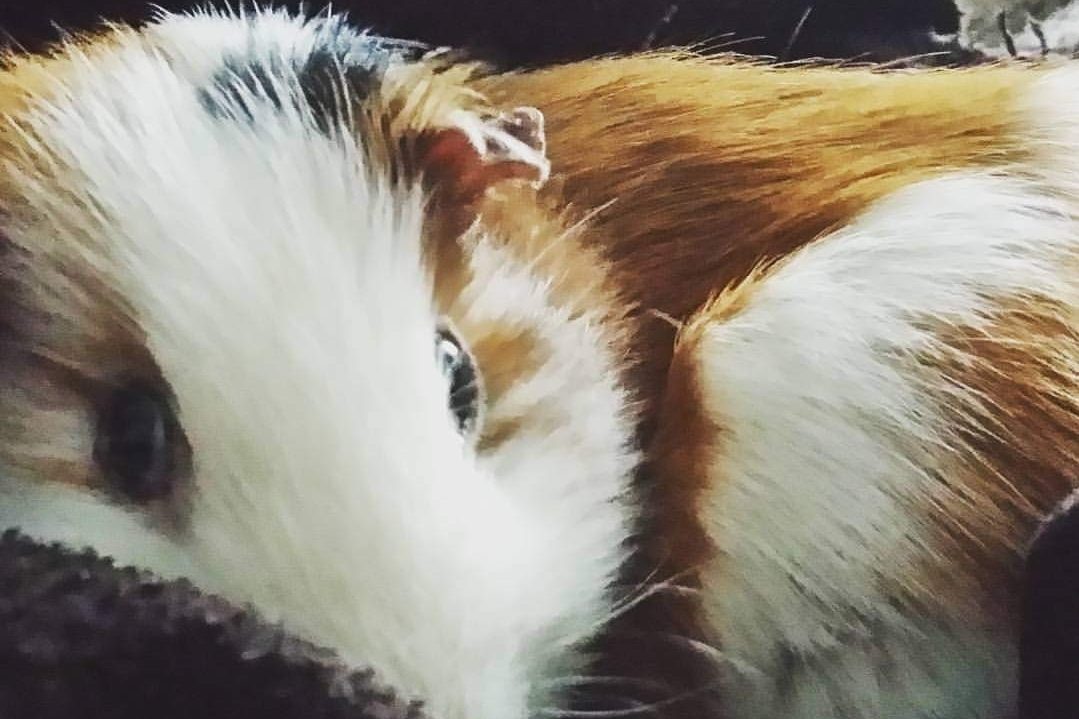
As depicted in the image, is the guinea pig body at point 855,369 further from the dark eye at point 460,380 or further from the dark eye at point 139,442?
the dark eye at point 139,442

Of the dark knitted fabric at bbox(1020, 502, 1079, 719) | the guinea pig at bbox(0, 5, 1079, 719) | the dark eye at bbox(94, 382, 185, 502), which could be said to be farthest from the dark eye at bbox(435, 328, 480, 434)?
the dark knitted fabric at bbox(1020, 502, 1079, 719)

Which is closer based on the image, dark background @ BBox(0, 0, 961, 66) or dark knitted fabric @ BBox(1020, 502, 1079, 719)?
dark knitted fabric @ BBox(1020, 502, 1079, 719)

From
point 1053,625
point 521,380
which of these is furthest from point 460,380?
point 1053,625

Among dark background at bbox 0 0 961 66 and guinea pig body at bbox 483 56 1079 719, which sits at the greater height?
dark background at bbox 0 0 961 66

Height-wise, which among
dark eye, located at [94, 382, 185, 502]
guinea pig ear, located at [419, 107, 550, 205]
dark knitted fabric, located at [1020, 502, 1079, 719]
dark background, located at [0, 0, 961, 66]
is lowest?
dark knitted fabric, located at [1020, 502, 1079, 719]

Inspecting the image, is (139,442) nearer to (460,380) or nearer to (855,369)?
(460,380)

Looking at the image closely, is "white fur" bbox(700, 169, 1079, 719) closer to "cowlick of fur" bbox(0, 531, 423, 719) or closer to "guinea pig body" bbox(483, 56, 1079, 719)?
"guinea pig body" bbox(483, 56, 1079, 719)
